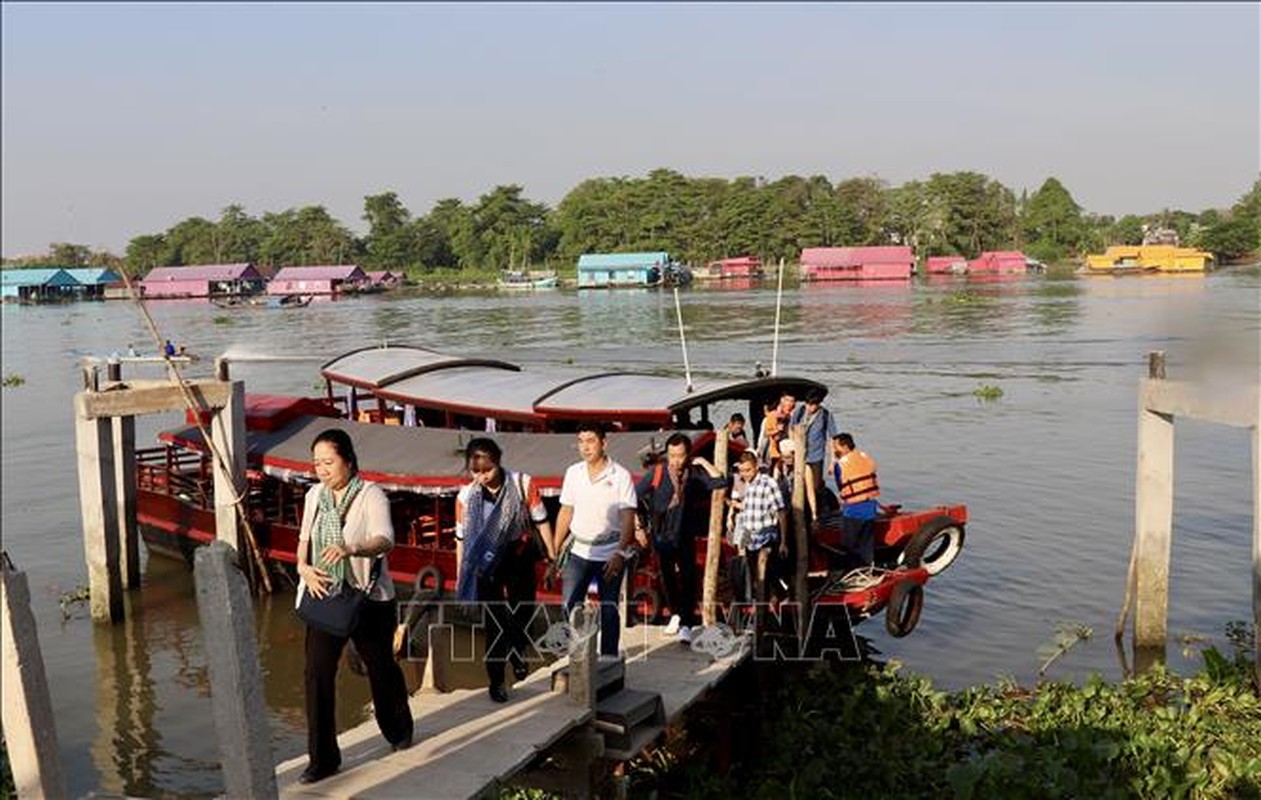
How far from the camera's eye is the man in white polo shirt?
7000 millimetres

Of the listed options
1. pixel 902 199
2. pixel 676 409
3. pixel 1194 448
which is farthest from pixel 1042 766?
pixel 902 199

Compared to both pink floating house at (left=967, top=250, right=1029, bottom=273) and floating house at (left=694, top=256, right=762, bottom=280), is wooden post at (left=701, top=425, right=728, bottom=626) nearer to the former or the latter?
floating house at (left=694, top=256, right=762, bottom=280)

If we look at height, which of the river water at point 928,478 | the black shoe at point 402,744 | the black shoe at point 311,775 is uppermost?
the black shoe at point 311,775

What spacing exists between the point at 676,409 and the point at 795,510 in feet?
8.01

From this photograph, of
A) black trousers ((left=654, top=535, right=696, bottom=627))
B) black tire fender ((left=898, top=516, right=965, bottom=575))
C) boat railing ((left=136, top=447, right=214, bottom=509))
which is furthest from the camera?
boat railing ((left=136, top=447, right=214, bottom=509))

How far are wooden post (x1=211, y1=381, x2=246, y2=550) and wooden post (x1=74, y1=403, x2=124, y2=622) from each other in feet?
3.62

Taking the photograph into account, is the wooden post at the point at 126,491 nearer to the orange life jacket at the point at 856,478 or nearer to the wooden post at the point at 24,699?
the orange life jacket at the point at 856,478

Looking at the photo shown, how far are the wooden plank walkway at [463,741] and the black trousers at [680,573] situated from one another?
3.29 feet

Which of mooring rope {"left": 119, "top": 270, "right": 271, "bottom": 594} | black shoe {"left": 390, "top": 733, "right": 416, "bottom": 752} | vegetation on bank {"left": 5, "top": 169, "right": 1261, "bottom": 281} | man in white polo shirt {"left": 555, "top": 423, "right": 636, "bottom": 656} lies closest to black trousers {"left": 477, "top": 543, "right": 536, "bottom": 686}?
man in white polo shirt {"left": 555, "top": 423, "right": 636, "bottom": 656}

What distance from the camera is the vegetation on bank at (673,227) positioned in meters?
86.9

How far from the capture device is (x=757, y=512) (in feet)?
29.2

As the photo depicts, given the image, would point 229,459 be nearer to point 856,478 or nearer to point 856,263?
point 856,478

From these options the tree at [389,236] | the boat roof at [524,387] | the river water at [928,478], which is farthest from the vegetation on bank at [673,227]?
the boat roof at [524,387]

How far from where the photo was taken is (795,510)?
9609 millimetres
